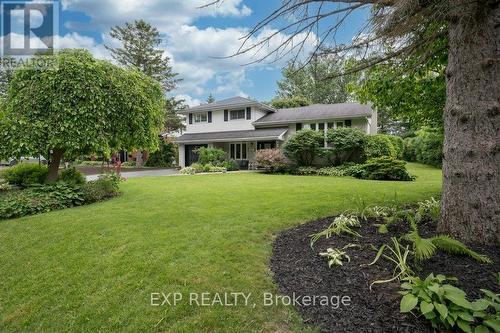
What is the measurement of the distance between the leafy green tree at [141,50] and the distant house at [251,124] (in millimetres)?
10334

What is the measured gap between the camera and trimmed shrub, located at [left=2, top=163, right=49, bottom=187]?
28.8 ft

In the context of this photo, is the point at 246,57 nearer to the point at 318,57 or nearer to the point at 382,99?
the point at 318,57

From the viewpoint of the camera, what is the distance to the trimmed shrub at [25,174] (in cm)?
877

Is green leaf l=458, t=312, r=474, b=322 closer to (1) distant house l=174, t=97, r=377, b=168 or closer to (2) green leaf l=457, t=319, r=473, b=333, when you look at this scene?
(2) green leaf l=457, t=319, r=473, b=333

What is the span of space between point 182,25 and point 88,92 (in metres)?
3.20

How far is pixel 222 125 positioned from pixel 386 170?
49.2 ft

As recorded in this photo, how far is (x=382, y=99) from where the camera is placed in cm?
671

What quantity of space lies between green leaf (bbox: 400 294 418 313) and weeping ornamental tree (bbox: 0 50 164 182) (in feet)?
26.1

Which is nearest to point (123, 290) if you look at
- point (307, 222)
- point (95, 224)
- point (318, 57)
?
point (95, 224)

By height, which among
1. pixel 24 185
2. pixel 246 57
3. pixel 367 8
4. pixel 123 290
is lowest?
pixel 123 290

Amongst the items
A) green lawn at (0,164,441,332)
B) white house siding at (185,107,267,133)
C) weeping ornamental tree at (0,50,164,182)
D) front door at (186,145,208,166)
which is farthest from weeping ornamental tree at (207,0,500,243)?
front door at (186,145,208,166)

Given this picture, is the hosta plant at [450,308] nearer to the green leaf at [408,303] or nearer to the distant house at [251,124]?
the green leaf at [408,303]

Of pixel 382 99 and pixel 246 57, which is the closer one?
pixel 246 57

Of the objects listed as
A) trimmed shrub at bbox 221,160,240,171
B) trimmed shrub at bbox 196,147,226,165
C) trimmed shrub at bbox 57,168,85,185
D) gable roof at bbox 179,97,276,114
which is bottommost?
trimmed shrub at bbox 57,168,85,185
